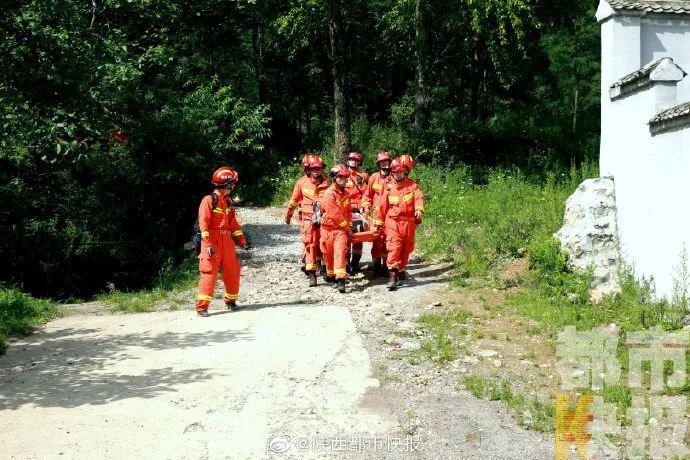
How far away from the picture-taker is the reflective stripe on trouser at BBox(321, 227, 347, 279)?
10891 millimetres

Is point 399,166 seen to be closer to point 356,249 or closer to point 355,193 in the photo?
point 355,193

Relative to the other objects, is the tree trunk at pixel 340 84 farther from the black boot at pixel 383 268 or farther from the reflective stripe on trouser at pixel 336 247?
the reflective stripe on trouser at pixel 336 247

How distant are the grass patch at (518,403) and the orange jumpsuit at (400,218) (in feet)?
13.4

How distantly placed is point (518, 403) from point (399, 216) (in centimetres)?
509

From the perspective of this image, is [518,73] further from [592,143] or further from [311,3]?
[311,3]

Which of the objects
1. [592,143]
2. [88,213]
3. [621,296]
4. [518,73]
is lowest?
[621,296]

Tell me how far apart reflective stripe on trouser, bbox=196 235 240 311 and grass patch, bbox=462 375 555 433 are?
4240 millimetres

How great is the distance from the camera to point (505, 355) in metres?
7.82

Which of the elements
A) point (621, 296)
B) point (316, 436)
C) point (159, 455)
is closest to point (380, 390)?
point (316, 436)

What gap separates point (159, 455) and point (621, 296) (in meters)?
6.15

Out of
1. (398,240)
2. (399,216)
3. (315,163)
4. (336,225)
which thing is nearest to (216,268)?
(336,225)

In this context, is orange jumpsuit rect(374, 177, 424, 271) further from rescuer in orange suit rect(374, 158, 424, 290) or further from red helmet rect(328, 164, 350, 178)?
Result: red helmet rect(328, 164, 350, 178)

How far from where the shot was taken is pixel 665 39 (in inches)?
405

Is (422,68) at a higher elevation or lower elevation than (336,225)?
higher
